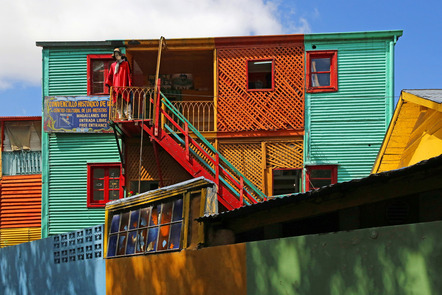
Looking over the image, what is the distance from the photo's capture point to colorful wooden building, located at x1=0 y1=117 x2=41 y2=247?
1691 cm

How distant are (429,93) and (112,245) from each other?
6833mm

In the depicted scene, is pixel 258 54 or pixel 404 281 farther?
pixel 258 54

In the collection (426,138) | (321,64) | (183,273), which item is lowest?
(183,273)

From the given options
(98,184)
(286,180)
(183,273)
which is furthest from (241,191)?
(98,184)

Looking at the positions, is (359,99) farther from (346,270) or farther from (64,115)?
(346,270)

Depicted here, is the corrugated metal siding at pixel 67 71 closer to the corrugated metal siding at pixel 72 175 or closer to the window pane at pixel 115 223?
the corrugated metal siding at pixel 72 175

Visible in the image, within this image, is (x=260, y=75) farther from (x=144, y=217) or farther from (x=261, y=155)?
→ (x=144, y=217)

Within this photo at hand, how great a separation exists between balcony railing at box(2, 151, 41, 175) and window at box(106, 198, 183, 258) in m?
7.60

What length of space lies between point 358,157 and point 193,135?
15.2 ft

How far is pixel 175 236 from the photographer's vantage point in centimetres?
894

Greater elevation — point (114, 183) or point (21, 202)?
point (114, 183)

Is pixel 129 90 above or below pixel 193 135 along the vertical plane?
above

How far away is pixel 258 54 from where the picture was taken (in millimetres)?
14594

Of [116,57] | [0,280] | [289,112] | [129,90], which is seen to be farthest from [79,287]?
[289,112]
